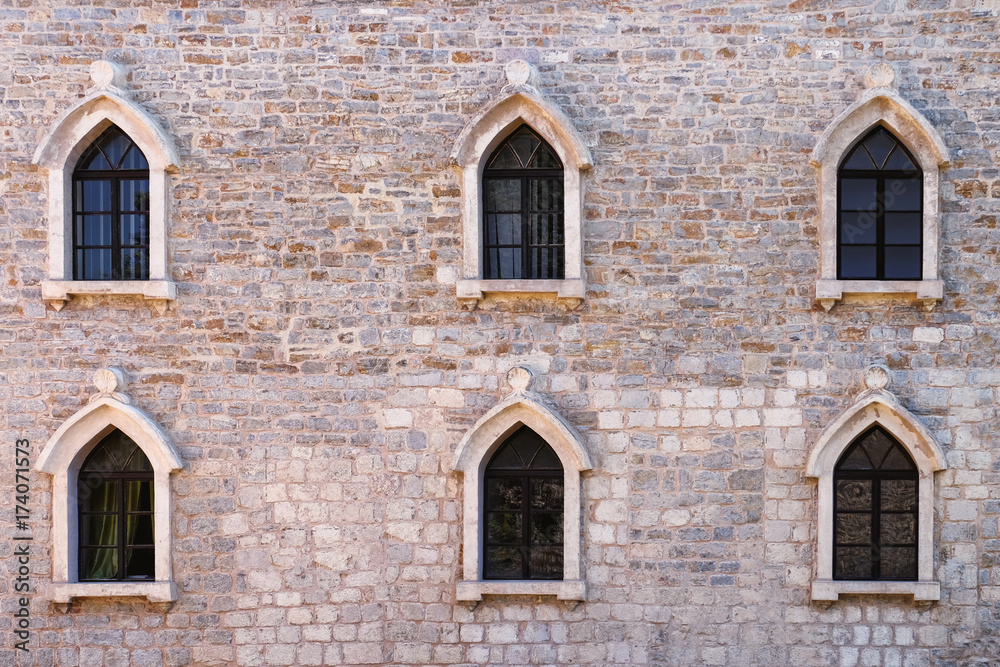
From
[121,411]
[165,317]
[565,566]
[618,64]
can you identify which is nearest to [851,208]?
[618,64]

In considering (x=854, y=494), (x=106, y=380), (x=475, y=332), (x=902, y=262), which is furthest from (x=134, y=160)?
(x=854, y=494)

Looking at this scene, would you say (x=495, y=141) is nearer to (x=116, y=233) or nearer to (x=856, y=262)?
(x=856, y=262)

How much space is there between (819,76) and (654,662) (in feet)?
18.5

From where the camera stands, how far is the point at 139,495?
7551 mm

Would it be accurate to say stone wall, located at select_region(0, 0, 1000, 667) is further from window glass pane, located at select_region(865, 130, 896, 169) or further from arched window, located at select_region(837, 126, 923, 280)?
window glass pane, located at select_region(865, 130, 896, 169)

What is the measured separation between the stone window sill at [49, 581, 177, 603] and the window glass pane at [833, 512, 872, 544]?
621 centimetres

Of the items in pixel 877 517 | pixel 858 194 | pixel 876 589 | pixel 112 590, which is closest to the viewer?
pixel 876 589

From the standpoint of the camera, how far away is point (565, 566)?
7320 millimetres

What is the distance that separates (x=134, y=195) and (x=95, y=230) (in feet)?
1.67

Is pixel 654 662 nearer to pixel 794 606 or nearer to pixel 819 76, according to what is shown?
pixel 794 606

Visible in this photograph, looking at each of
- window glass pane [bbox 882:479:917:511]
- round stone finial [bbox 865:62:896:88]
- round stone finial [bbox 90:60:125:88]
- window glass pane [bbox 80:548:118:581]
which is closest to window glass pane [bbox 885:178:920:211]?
round stone finial [bbox 865:62:896:88]

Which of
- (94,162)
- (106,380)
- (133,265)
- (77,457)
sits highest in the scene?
(94,162)

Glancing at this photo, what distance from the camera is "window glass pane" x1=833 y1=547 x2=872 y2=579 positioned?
7.39 m

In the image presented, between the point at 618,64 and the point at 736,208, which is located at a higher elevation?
the point at 618,64
